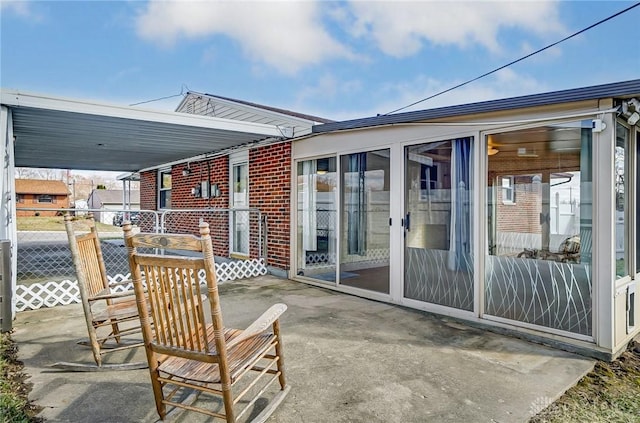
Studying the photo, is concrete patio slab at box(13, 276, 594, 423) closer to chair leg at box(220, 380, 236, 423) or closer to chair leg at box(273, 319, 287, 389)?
chair leg at box(273, 319, 287, 389)

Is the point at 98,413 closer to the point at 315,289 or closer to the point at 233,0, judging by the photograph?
the point at 315,289

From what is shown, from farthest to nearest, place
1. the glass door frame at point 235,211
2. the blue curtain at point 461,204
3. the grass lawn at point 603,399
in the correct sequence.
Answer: the glass door frame at point 235,211 < the blue curtain at point 461,204 < the grass lawn at point 603,399

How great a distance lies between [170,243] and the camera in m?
1.96

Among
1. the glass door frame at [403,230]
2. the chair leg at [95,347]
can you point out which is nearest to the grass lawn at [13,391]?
the chair leg at [95,347]

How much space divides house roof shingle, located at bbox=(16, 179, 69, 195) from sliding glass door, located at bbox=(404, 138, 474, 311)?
38.3 metres

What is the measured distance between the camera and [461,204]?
4277 millimetres

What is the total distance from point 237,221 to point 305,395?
5.49m

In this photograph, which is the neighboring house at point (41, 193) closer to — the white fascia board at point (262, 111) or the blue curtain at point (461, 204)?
the white fascia board at point (262, 111)

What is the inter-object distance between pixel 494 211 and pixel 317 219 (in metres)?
2.81

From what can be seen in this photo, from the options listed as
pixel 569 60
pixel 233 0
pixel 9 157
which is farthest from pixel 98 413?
pixel 569 60

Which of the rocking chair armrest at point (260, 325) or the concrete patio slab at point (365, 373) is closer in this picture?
the rocking chair armrest at point (260, 325)

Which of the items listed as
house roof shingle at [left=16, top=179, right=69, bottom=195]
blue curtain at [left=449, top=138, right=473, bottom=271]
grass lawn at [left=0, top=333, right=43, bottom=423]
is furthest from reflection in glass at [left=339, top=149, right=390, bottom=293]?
house roof shingle at [left=16, top=179, right=69, bottom=195]

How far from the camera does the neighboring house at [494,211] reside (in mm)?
3350

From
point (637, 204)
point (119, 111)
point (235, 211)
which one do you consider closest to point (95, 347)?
point (119, 111)
